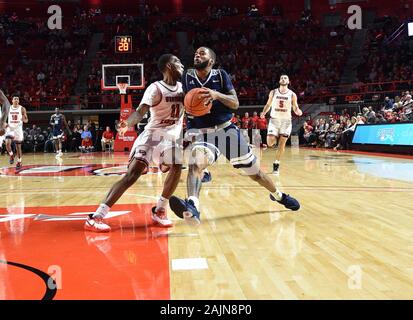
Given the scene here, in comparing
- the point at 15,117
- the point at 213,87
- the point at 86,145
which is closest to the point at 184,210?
the point at 213,87

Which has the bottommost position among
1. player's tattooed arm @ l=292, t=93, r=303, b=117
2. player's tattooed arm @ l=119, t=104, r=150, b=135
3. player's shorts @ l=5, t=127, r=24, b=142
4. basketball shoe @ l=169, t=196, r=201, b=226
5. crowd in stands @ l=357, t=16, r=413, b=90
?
basketball shoe @ l=169, t=196, r=201, b=226

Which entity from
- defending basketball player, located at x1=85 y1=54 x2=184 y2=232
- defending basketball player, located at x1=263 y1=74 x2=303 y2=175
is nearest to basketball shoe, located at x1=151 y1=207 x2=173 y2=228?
defending basketball player, located at x1=85 y1=54 x2=184 y2=232

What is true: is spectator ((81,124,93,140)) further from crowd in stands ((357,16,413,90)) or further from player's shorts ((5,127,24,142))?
crowd in stands ((357,16,413,90))

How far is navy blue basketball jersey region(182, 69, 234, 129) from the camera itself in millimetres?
4184

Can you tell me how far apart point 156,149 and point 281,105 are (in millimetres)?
5562

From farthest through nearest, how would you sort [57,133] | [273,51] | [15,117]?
[273,51], [57,133], [15,117]

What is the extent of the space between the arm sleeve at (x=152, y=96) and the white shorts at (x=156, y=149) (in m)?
0.30

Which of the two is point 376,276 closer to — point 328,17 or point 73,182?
point 73,182

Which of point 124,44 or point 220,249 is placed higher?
point 124,44

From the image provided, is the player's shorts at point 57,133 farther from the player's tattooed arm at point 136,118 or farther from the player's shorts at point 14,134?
the player's tattooed arm at point 136,118

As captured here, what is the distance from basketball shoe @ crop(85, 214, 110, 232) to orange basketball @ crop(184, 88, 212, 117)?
125 cm

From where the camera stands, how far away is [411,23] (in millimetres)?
25203

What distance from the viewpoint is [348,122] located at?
1794cm

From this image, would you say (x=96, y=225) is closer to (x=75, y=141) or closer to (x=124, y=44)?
(x=124, y=44)
